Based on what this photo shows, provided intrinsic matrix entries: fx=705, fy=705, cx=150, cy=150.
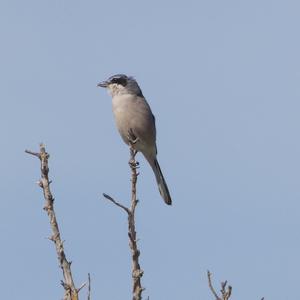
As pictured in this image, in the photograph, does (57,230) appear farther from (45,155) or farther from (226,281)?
(226,281)

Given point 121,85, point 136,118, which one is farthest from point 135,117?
point 121,85

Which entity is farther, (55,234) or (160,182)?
(160,182)

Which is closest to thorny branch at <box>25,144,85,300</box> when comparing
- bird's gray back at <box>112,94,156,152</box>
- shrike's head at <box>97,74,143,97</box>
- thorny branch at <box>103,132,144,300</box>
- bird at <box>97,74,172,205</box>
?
thorny branch at <box>103,132,144,300</box>

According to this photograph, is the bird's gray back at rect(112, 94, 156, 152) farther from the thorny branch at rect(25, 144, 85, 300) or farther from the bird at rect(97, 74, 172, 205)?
the thorny branch at rect(25, 144, 85, 300)

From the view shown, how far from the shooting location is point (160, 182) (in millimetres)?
10953

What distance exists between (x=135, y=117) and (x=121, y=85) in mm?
1014

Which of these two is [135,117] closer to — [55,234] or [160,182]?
[160,182]

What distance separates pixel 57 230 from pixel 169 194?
645 cm

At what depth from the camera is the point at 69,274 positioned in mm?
3672

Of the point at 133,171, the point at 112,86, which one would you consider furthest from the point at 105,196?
the point at 112,86

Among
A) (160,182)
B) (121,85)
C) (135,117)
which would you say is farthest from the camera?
(121,85)

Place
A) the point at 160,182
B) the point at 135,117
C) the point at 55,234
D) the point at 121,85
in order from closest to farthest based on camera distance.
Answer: the point at 55,234 → the point at 135,117 → the point at 160,182 → the point at 121,85

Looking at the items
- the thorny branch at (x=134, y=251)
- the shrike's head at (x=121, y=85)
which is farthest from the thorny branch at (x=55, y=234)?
the shrike's head at (x=121, y=85)

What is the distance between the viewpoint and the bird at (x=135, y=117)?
1052cm
